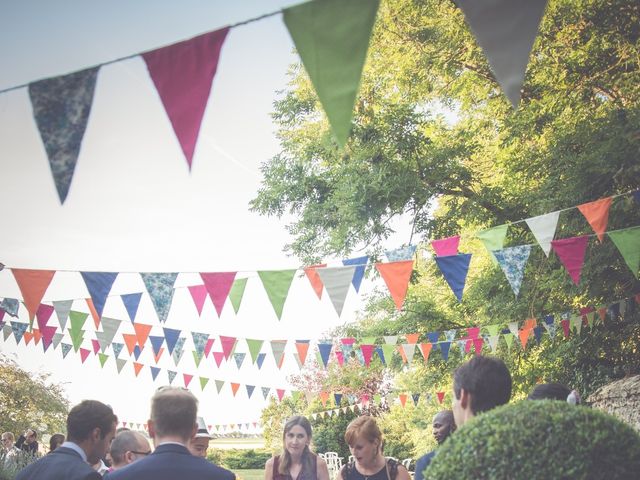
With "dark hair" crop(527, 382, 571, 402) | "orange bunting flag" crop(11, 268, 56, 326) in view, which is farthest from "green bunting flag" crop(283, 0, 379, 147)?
"orange bunting flag" crop(11, 268, 56, 326)

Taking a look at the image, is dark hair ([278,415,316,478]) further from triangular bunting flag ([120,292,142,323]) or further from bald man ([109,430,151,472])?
triangular bunting flag ([120,292,142,323])

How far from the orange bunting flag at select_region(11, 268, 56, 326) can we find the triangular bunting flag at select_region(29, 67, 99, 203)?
12.2ft

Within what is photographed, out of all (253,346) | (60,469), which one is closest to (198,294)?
(253,346)

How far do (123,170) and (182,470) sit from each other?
673 inches

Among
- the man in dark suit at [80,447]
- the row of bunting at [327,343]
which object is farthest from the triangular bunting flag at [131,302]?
the man in dark suit at [80,447]

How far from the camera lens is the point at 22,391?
28234mm

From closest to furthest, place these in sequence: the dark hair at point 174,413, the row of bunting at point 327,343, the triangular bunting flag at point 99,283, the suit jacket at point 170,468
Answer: the suit jacket at point 170,468
the dark hair at point 174,413
the triangular bunting flag at point 99,283
the row of bunting at point 327,343

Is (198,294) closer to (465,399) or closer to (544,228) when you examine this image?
(544,228)

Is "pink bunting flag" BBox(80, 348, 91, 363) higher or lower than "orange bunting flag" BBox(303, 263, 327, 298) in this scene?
lower

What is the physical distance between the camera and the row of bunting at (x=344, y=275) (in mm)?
6512

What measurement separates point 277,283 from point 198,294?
42.5 inches

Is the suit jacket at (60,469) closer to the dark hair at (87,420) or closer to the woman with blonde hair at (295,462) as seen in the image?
the dark hair at (87,420)

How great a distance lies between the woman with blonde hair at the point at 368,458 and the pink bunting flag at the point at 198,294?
352 centimetres

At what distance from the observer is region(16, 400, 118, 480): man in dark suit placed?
2.81 meters
